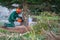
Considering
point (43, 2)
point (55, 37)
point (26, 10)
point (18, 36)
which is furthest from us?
point (43, 2)

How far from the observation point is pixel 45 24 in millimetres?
2207

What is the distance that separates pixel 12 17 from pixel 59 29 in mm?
3688

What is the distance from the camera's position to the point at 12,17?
588cm

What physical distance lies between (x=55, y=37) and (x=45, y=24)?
0.25 m

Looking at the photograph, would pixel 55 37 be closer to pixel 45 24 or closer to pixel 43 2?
pixel 45 24

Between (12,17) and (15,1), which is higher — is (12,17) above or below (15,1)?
below

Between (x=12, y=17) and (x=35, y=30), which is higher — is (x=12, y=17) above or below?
below

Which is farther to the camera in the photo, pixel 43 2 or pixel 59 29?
pixel 43 2

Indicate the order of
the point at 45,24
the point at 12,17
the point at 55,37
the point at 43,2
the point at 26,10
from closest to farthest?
the point at 55,37 < the point at 45,24 < the point at 26,10 < the point at 43,2 < the point at 12,17

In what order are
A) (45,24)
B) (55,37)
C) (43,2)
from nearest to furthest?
(55,37) → (45,24) → (43,2)

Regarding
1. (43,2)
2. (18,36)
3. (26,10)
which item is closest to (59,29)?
(18,36)

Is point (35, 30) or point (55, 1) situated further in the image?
point (55, 1)

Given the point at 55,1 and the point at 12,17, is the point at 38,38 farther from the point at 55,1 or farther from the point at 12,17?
the point at 12,17

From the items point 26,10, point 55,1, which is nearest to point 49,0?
point 55,1
